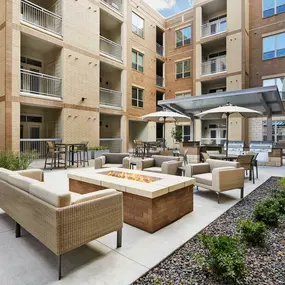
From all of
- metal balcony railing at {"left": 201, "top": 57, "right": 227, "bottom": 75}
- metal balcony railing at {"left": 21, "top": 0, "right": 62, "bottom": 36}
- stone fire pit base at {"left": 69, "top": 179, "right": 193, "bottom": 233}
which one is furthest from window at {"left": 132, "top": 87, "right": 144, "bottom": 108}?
A: stone fire pit base at {"left": 69, "top": 179, "right": 193, "bottom": 233}

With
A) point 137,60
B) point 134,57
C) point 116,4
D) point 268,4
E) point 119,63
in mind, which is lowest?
point 119,63

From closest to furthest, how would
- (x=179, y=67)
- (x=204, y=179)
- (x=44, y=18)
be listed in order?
(x=204, y=179), (x=44, y=18), (x=179, y=67)

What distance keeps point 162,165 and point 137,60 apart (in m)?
14.7

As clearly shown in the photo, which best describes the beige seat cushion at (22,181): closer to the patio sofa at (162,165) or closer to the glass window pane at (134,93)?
the patio sofa at (162,165)

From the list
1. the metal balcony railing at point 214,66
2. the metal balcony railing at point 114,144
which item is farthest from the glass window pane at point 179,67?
the metal balcony railing at point 114,144

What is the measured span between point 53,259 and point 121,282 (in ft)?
3.06

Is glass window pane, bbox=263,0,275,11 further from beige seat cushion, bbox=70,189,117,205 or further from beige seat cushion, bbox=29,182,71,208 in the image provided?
beige seat cushion, bbox=29,182,71,208

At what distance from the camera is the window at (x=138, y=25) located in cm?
1770

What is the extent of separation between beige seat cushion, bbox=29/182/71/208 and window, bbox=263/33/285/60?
19719 millimetres

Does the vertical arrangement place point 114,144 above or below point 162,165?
above

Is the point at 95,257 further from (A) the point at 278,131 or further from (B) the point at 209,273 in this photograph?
(A) the point at 278,131

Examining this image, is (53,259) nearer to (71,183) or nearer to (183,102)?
(71,183)

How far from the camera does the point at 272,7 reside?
55.1 feet

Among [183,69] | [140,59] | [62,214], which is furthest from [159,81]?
[62,214]
